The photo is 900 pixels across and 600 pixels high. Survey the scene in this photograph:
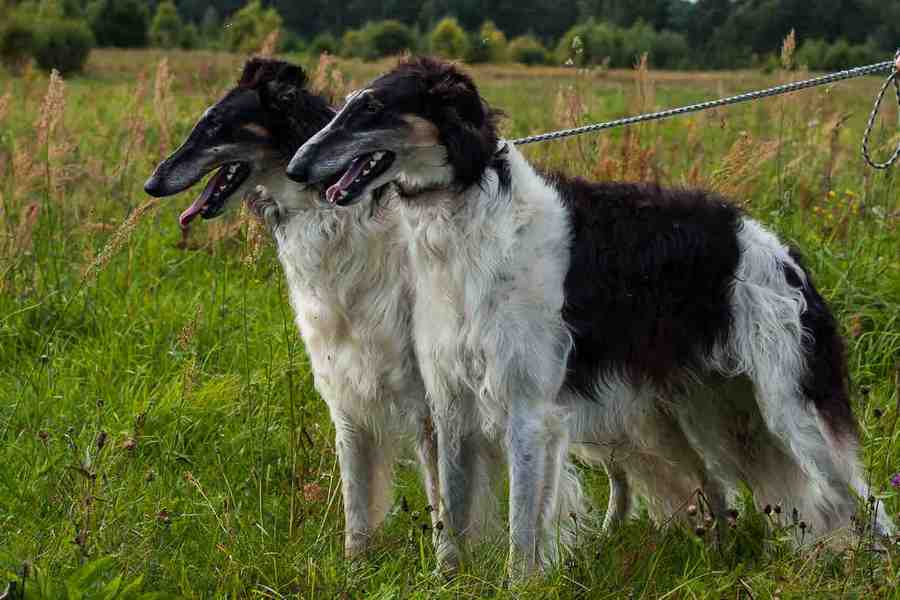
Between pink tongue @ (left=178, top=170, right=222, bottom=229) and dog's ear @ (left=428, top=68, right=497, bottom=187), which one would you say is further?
pink tongue @ (left=178, top=170, right=222, bottom=229)

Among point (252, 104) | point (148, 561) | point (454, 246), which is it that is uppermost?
point (252, 104)

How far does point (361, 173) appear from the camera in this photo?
3.54 meters

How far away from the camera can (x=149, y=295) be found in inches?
241

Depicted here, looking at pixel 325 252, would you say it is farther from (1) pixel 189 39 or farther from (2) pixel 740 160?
(1) pixel 189 39

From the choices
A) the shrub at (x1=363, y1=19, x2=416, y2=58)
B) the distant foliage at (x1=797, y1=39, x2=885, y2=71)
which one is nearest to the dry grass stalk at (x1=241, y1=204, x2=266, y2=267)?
the distant foliage at (x1=797, y1=39, x2=885, y2=71)

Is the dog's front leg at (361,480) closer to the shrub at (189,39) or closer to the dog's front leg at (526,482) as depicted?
the dog's front leg at (526,482)

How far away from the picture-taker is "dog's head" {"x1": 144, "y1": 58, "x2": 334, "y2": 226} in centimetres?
389

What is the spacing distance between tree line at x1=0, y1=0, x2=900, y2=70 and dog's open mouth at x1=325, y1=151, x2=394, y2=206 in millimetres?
1491

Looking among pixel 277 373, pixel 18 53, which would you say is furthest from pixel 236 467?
pixel 18 53

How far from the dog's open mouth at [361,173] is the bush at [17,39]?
2676cm

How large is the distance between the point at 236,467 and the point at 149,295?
1747mm

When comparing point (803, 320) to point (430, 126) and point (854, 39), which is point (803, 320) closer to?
point (430, 126)

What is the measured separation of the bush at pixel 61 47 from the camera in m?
28.8

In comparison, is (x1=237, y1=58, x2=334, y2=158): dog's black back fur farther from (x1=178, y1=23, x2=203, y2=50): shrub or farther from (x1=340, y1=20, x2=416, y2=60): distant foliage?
(x1=178, y1=23, x2=203, y2=50): shrub
